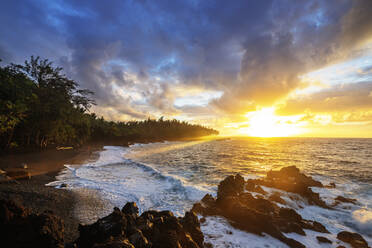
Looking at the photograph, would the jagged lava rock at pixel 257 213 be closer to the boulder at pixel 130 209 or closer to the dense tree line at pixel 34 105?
the boulder at pixel 130 209

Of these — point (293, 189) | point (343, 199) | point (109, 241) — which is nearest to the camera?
point (109, 241)

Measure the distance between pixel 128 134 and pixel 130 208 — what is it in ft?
253

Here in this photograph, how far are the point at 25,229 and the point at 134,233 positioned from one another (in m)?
2.55

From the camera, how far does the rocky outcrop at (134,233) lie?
4262 millimetres

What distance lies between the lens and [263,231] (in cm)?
713

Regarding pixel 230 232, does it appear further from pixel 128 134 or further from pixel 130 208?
pixel 128 134

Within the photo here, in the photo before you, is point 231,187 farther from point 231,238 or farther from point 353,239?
point 353,239

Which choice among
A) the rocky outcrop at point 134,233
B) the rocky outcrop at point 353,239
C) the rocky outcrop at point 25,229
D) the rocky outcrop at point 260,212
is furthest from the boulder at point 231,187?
the rocky outcrop at point 25,229

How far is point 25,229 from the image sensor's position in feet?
11.7

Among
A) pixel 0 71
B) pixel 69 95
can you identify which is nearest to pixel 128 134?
pixel 69 95

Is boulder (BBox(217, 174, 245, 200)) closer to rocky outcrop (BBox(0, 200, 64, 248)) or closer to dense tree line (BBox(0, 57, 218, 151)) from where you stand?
rocky outcrop (BBox(0, 200, 64, 248))

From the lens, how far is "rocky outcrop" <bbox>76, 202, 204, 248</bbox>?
168 inches

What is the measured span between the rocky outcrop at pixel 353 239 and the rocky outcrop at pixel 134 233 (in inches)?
276

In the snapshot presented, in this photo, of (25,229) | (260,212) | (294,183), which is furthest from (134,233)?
(294,183)
